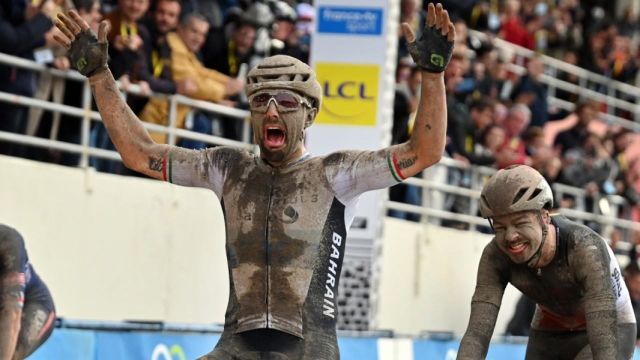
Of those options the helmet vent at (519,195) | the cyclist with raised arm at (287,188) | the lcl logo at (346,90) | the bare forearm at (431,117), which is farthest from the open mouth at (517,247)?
the lcl logo at (346,90)

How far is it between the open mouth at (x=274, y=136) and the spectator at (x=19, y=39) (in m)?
5.99

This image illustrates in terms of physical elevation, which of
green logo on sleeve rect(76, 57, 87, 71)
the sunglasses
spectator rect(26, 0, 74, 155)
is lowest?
the sunglasses

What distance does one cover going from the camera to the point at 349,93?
14562mm

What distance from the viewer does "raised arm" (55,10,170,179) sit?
25.4 feet

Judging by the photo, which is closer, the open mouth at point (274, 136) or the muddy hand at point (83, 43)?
the open mouth at point (274, 136)

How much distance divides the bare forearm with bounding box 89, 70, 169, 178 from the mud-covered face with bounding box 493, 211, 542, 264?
184cm

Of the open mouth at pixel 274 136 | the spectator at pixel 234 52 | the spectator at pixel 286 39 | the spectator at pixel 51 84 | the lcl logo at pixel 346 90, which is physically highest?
the spectator at pixel 286 39

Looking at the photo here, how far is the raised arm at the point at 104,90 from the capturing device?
775 centimetres

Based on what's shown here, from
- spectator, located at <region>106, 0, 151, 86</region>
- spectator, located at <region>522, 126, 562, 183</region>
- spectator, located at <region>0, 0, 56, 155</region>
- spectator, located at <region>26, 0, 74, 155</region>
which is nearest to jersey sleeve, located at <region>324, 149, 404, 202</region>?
spectator, located at <region>0, 0, 56, 155</region>

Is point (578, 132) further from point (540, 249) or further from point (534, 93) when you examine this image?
point (540, 249)

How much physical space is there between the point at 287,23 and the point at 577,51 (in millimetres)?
11310

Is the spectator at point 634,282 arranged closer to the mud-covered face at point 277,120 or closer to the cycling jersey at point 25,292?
the cycling jersey at point 25,292

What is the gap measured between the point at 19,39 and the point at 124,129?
5906mm

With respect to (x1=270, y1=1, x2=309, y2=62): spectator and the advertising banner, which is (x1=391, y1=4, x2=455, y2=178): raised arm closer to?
the advertising banner
